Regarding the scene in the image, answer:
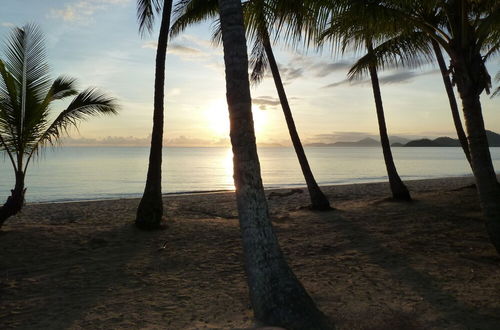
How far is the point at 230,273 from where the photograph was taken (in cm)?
659

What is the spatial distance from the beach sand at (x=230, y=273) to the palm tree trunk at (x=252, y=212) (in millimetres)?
507

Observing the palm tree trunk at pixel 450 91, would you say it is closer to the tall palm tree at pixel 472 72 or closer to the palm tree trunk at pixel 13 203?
the tall palm tree at pixel 472 72

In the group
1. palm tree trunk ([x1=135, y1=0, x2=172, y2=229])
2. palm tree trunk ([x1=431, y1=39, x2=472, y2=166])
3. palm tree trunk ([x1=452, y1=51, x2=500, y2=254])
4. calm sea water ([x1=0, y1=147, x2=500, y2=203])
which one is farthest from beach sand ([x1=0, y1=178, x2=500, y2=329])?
calm sea water ([x1=0, y1=147, x2=500, y2=203])

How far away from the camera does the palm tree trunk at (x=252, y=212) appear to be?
4.23 metres


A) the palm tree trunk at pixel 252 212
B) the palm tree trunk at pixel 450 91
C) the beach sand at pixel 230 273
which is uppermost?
the palm tree trunk at pixel 450 91

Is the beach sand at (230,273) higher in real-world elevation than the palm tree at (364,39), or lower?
lower

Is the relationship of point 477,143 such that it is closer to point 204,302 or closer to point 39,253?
point 204,302

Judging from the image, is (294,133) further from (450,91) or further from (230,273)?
(230,273)

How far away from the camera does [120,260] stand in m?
7.20

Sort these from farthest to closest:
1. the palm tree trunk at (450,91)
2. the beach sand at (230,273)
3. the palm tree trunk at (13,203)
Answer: the palm tree trunk at (450,91), the palm tree trunk at (13,203), the beach sand at (230,273)

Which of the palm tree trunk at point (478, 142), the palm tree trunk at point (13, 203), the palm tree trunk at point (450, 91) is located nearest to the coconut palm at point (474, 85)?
the palm tree trunk at point (478, 142)

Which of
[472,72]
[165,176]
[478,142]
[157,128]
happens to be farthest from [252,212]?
[165,176]

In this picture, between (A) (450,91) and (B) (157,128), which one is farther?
(A) (450,91)

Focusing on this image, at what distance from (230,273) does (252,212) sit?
8.88ft
